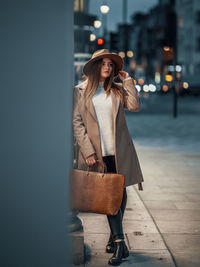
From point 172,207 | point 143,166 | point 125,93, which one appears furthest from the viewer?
point 143,166

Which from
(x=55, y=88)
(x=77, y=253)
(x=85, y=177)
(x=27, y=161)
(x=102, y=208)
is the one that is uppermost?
(x=55, y=88)

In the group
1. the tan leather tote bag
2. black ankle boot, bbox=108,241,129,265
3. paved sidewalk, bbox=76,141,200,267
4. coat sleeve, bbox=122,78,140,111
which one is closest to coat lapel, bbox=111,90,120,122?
coat sleeve, bbox=122,78,140,111

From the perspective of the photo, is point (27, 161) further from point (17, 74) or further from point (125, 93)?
point (125, 93)

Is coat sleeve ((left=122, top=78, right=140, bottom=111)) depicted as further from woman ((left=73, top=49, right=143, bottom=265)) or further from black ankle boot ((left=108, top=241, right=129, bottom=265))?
black ankle boot ((left=108, top=241, right=129, bottom=265))

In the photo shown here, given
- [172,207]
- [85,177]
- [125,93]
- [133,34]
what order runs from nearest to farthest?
[85,177]
[125,93]
[172,207]
[133,34]

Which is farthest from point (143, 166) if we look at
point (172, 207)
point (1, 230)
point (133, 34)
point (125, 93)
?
point (133, 34)

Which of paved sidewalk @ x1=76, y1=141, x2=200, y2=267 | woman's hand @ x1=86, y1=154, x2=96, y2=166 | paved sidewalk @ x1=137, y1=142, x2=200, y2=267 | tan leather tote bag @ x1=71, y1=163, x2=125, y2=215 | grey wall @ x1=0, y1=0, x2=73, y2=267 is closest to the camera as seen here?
grey wall @ x1=0, y1=0, x2=73, y2=267

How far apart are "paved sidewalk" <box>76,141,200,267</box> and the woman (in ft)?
1.02

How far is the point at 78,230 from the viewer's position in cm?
397

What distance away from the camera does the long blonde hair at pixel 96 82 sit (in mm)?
3969

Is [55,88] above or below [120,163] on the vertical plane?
above

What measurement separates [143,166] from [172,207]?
3345 mm

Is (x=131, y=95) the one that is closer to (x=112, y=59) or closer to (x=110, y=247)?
(x=112, y=59)

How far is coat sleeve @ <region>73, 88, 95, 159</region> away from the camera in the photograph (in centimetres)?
390
